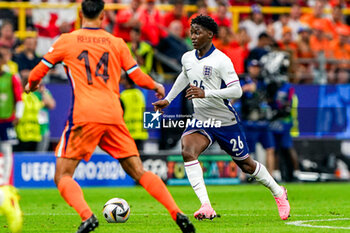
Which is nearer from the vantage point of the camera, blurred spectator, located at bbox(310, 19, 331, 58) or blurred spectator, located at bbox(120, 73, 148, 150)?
blurred spectator, located at bbox(120, 73, 148, 150)

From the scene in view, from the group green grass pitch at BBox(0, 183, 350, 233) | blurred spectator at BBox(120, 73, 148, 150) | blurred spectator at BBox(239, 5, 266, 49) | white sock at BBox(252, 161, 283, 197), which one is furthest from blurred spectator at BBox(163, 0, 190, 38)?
white sock at BBox(252, 161, 283, 197)

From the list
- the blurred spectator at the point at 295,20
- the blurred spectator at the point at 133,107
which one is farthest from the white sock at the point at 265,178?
the blurred spectator at the point at 295,20

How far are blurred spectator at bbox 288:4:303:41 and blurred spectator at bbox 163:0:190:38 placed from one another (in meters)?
3.11

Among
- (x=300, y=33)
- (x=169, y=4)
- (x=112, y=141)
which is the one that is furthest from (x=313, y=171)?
(x=112, y=141)

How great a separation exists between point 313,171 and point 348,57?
12.3 feet

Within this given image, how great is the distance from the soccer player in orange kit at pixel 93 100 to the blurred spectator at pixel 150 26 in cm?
1050

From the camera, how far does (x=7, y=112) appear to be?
603 inches

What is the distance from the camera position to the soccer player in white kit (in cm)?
931

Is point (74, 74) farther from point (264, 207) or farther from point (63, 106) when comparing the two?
point (63, 106)

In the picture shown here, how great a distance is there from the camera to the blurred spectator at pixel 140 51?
→ 56.5 feet

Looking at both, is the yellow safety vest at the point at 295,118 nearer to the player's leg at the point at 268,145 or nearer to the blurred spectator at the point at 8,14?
the player's leg at the point at 268,145

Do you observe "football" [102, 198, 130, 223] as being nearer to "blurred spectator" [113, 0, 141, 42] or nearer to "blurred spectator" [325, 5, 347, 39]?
"blurred spectator" [113, 0, 141, 42]

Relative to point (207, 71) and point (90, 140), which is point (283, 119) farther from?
point (90, 140)

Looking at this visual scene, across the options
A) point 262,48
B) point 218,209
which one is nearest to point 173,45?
point 262,48
